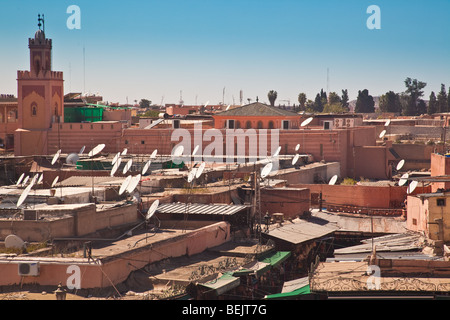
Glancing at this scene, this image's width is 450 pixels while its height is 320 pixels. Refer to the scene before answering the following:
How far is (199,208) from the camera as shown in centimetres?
1605

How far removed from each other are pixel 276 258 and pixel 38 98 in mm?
18379

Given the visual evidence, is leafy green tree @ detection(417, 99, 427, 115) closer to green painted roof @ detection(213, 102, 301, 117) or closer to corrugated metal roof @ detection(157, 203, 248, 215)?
green painted roof @ detection(213, 102, 301, 117)

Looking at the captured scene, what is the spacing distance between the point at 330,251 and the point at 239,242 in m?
2.61

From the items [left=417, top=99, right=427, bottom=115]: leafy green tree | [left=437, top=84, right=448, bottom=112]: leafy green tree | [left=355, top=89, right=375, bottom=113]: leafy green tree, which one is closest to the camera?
[left=437, top=84, right=448, bottom=112]: leafy green tree

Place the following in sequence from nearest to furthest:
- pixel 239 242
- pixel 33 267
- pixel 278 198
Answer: pixel 33 267 → pixel 239 242 → pixel 278 198

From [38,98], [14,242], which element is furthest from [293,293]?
[38,98]

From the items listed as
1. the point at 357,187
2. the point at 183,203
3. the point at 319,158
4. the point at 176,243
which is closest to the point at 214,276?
the point at 176,243

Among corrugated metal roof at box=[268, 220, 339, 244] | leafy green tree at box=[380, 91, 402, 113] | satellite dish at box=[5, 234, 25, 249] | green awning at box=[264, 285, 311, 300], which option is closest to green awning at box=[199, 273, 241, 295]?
green awning at box=[264, 285, 311, 300]

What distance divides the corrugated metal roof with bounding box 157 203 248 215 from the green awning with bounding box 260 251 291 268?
1312 mm

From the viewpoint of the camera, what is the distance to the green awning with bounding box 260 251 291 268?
14206mm

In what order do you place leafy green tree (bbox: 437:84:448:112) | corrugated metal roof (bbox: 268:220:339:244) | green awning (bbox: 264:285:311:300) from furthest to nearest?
leafy green tree (bbox: 437:84:448:112) < corrugated metal roof (bbox: 268:220:339:244) < green awning (bbox: 264:285:311:300)

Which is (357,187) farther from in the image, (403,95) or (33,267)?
(403,95)

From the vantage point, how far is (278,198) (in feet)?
61.7

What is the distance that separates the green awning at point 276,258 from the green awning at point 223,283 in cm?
163
